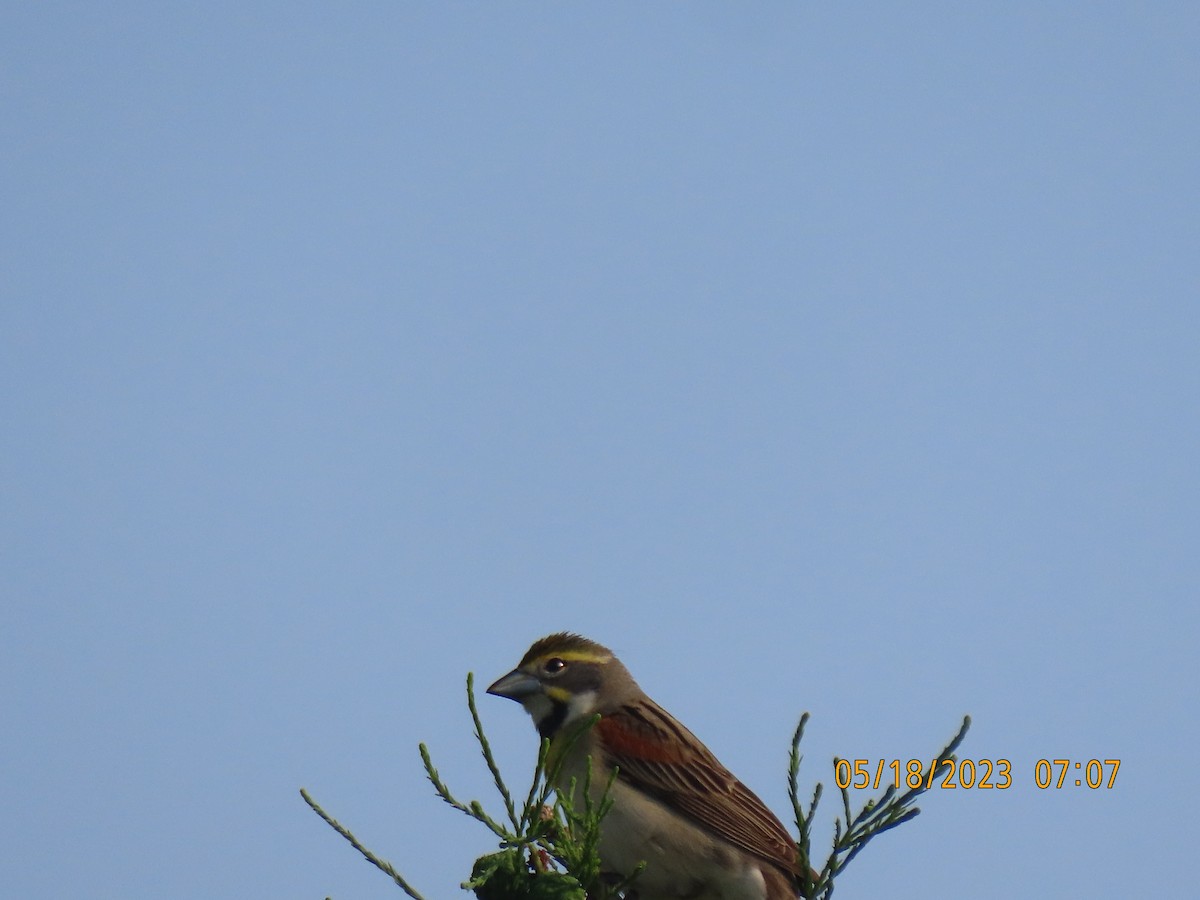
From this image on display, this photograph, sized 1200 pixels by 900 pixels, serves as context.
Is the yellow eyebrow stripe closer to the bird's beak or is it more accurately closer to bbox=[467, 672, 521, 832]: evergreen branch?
the bird's beak

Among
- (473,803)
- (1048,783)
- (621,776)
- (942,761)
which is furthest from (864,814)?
(1048,783)

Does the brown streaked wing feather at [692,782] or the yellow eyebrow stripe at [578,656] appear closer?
the brown streaked wing feather at [692,782]

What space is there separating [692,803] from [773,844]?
0.51m

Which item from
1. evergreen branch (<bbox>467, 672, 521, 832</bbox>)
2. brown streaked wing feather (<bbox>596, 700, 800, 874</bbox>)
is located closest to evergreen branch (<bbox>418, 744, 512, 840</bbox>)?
evergreen branch (<bbox>467, 672, 521, 832</bbox>)

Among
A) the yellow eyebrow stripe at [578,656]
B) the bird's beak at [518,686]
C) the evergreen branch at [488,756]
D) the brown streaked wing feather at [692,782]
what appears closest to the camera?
the evergreen branch at [488,756]

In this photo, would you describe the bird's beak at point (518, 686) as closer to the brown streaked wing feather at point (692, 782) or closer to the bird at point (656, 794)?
the bird at point (656, 794)

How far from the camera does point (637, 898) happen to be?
6930 mm

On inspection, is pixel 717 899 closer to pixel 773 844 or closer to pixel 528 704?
pixel 773 844

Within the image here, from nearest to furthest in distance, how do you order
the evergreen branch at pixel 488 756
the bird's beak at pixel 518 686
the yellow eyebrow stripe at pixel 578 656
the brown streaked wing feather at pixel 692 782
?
the evergreen branch at pixel 488 756
the brown streaked wing feather at pixel 692 782
the bird's beak at pixel 518 686
the yellow eyebrow stripe at pixel 578 656

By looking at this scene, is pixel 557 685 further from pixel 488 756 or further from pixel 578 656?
pixel 488 756

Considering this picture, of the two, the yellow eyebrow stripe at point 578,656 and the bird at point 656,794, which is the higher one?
the yellow eyebrow stripe at point 578,656

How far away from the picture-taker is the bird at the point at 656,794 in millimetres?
6969

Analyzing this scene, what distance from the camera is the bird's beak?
7.77 metres

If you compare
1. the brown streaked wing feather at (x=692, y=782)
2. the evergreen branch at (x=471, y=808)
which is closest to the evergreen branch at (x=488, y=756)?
the evergreen branch at (x=471, y=808)
